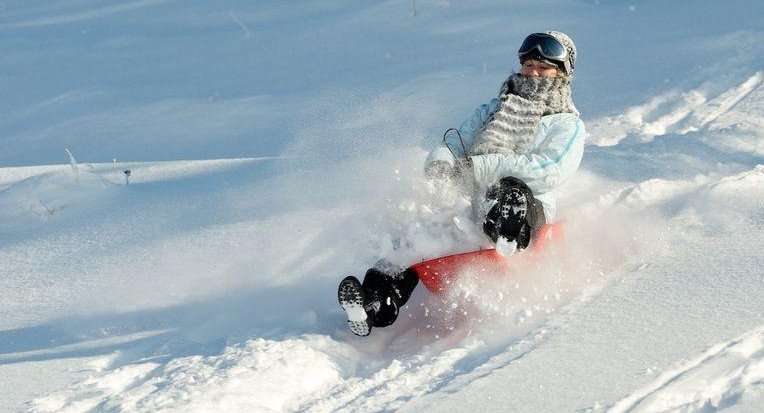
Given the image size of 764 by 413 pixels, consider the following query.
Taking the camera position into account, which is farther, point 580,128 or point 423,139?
point 423,139

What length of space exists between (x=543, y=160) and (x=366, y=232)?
777mm

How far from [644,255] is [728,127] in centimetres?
195

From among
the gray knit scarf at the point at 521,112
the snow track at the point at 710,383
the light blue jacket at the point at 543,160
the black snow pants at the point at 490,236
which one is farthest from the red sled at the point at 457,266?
the snow track at the point at 710,383

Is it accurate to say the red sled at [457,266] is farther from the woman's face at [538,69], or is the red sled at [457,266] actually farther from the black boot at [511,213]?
the woman's face at [538,69]

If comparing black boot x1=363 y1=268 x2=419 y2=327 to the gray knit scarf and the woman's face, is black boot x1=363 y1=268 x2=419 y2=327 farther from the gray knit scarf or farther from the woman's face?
the woman's face

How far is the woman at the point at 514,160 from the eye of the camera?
3.50 metres

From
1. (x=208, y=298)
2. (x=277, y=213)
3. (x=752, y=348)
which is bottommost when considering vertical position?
(x=752, y=348)

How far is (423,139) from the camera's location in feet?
20.1

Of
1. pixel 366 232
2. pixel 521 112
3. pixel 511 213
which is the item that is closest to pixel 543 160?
pixel 521 112

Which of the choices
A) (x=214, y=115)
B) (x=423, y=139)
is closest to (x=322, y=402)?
(x=423, y=139)

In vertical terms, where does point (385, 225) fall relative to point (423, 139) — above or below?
below

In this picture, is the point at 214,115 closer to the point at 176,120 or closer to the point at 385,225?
the point at 176,120

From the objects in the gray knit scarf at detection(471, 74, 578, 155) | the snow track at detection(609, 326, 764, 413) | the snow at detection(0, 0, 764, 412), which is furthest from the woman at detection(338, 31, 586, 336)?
the snow track at detection(609, 326, 764, 413)

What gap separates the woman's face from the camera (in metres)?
4.09
